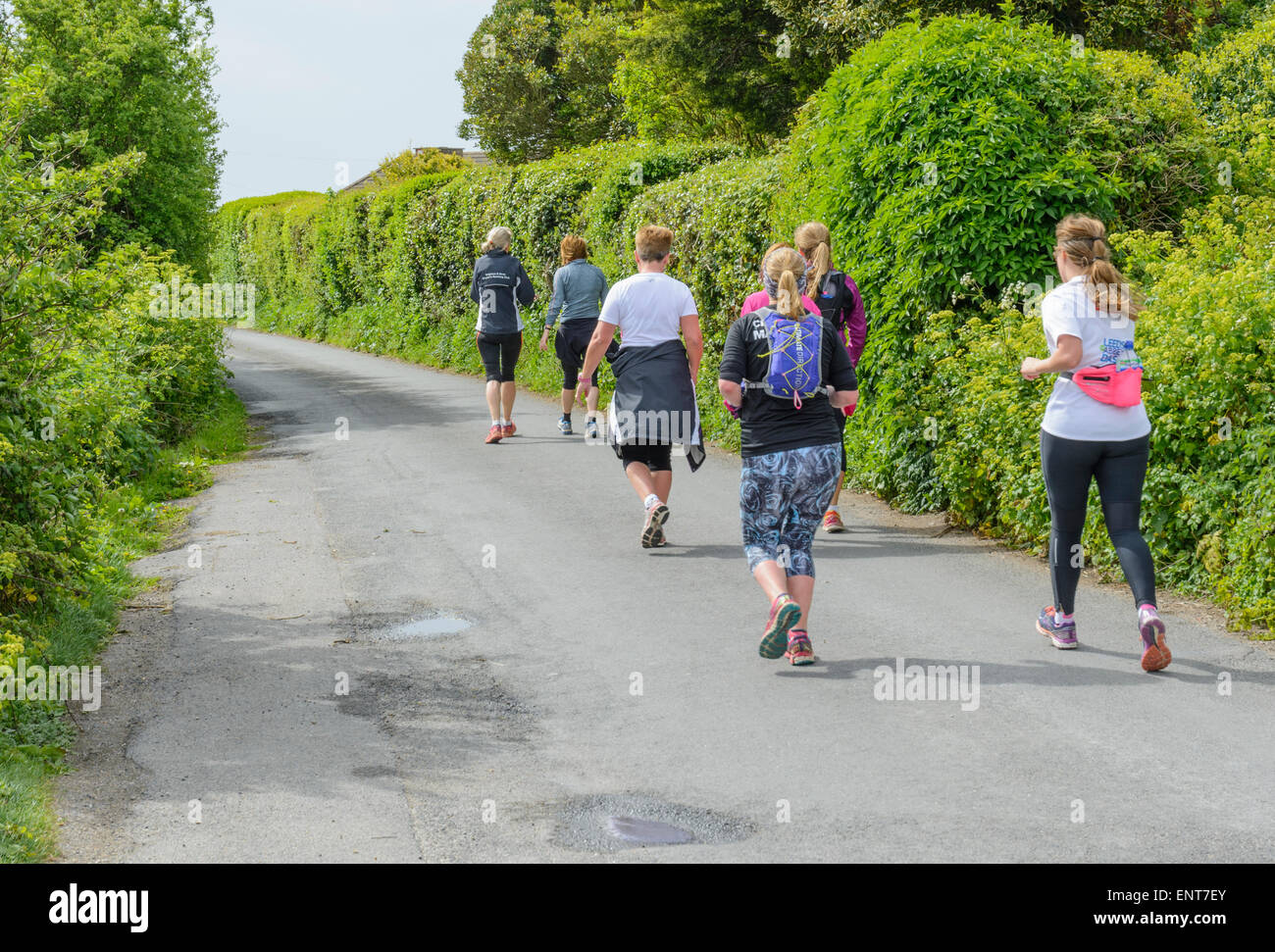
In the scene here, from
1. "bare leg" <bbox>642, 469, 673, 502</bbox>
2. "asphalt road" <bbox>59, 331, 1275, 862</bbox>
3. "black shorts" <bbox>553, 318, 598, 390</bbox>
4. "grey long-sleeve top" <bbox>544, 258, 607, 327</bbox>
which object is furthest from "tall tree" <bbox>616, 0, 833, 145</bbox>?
"asphalt road" <bbox>59, 331, 1275, 862</bbox>

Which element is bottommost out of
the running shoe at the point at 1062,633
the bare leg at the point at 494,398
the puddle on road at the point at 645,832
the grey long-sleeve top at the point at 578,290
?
the puddle on road at the point at 645,832

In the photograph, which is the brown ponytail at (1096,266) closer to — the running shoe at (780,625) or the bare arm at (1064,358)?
the bare arm at (1064,358)

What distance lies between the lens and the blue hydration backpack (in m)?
6.40

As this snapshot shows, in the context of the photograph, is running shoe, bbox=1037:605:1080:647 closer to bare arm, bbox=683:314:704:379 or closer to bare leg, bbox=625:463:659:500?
bare arm, bbox=683:314:704:379

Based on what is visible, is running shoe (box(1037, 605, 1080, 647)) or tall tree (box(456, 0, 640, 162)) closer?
running shoe (box(1037, 605, 1080, 647))

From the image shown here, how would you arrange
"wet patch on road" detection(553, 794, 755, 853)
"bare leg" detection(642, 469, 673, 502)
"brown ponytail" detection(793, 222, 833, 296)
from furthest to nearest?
"bare leg" detection(642, 469, 673, 502) → "brown ponytail" detection(793, 222, 833, 296) → "wet patch on road" detection(553, 794, 755, 853)

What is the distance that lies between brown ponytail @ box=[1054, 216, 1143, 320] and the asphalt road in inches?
68.9

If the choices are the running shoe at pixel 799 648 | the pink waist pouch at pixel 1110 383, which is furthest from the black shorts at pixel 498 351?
the pink waist pouch at pixel 1110 383

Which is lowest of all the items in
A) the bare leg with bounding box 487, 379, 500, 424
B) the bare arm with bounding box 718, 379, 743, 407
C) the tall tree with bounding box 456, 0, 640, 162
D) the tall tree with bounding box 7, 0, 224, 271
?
the bare leg with bounding box 487, 379, 500, 424

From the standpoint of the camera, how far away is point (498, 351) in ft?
46.7

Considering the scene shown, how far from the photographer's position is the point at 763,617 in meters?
7.25

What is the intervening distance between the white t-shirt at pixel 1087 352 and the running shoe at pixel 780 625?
1.56 metres

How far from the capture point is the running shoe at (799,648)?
6359 millimetres

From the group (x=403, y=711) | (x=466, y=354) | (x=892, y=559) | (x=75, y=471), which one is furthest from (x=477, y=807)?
(x=466, y=354)
